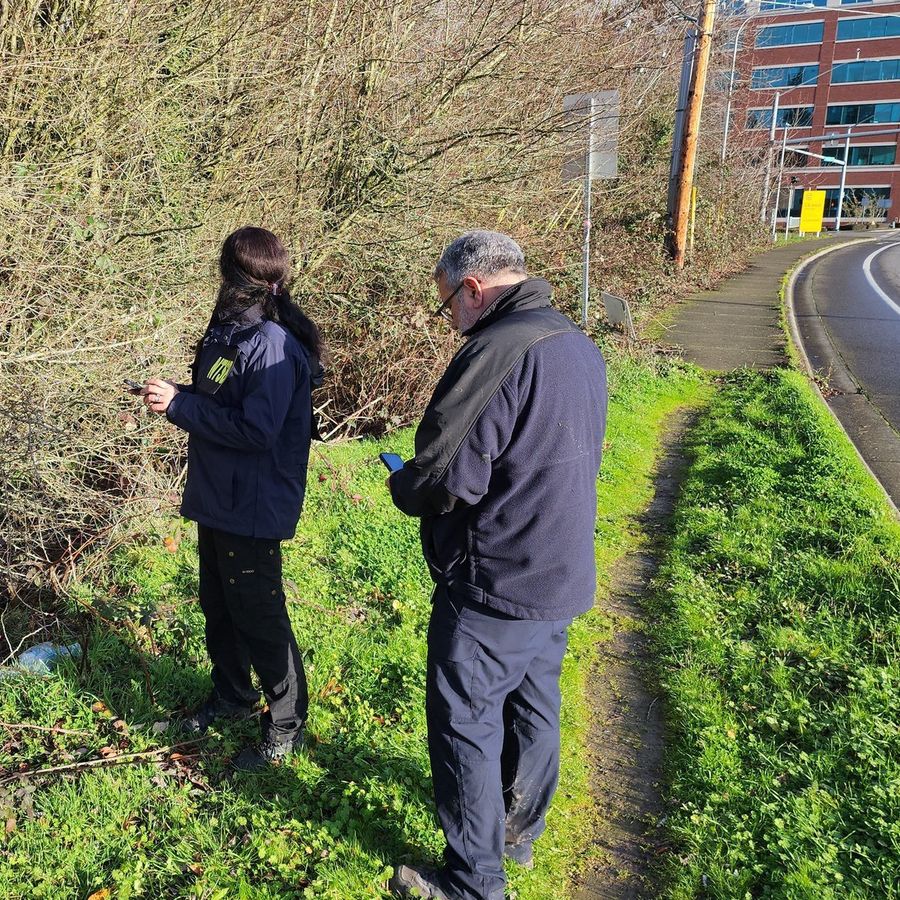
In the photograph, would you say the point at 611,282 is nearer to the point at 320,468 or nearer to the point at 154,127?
the point at 320,468

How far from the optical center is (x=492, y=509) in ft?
7.64

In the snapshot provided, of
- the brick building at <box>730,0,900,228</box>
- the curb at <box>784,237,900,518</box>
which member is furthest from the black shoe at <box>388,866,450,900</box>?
the brick building at <box>730,0,900,228</box>

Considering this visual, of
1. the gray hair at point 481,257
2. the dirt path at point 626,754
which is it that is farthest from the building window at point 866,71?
the gray hair at point 481,257

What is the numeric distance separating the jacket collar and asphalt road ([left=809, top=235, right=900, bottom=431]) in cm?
709

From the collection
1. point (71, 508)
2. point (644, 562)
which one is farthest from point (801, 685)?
point (71, 508)

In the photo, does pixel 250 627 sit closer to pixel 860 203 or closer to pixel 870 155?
pixel 860 203

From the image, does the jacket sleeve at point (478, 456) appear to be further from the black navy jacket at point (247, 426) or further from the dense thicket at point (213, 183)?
the dense thicket at point (213, 183)

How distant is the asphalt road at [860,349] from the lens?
25.4 feet

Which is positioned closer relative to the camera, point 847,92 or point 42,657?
point 42,657

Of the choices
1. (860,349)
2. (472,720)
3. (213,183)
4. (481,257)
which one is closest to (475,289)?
(481,257)

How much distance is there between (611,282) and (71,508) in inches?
504

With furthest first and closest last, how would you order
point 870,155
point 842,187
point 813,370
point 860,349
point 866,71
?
point 866,71 → point 870,155 → point 842,187 → point 860,349 → point 813,370

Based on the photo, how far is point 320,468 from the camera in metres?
6.33

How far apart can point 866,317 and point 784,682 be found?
14039 mm
